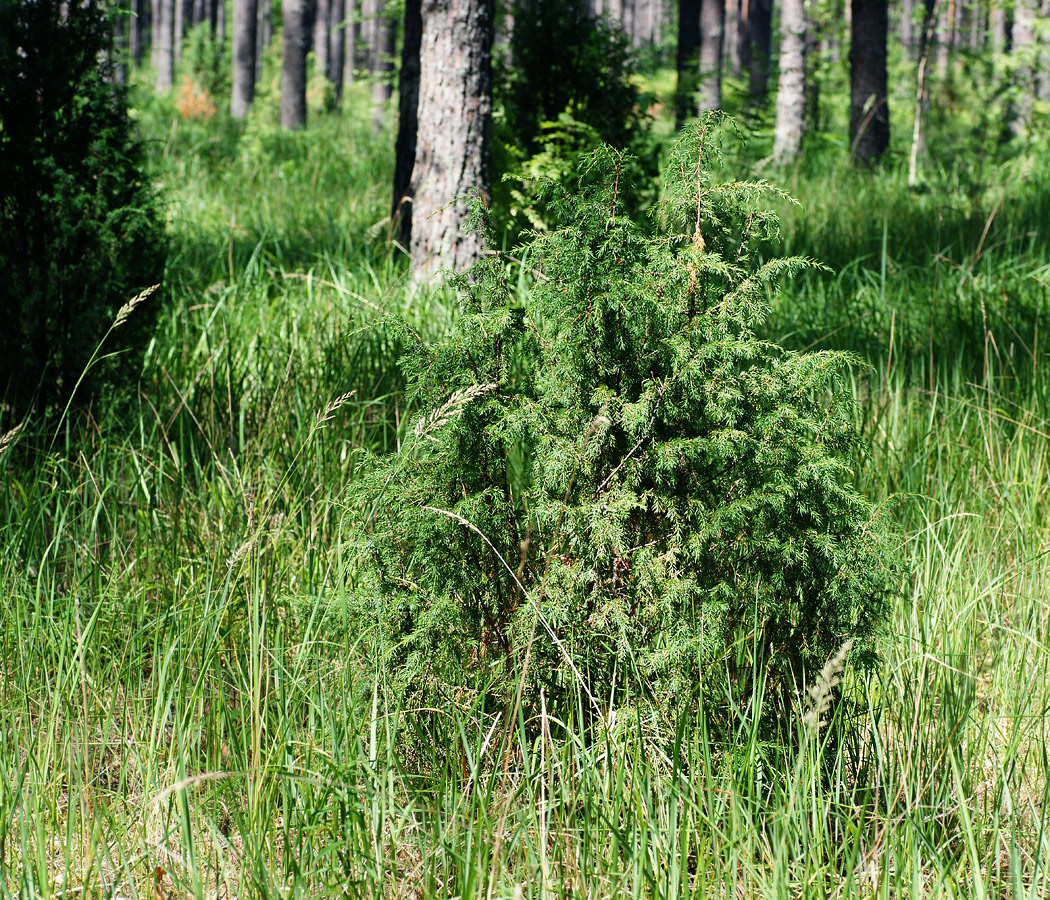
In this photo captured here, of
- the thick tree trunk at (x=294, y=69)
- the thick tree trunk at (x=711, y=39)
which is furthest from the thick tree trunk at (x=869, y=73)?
the thick tree trunk at (x=294, y=69)

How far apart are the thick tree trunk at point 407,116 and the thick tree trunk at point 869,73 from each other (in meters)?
4.54

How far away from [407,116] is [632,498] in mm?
5287

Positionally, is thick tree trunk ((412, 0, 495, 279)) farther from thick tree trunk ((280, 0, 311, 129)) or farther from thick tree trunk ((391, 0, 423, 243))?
thick tree trunk ((280, 0, 311, 129))

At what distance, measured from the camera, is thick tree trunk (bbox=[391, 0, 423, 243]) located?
6078mm

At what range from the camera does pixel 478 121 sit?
4848mm

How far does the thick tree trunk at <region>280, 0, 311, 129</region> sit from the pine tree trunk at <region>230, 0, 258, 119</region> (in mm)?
2329

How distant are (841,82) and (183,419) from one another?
19.6 m

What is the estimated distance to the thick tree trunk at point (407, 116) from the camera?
608 cm

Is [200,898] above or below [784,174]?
below

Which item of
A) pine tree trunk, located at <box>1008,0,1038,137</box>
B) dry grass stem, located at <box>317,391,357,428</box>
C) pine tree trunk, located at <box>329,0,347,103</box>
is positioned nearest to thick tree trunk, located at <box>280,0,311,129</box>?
pine tree trunk, located at <box>329,0,347,103</box>

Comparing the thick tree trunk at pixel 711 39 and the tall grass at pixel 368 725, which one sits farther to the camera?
the thick tree trunk at pixel 711 39

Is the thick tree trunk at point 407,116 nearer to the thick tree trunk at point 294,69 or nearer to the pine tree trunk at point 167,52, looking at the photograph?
the thick tree trunk at point 294,69

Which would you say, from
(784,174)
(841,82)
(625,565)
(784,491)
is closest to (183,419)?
(625,565)

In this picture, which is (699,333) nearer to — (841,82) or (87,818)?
(87,818)
